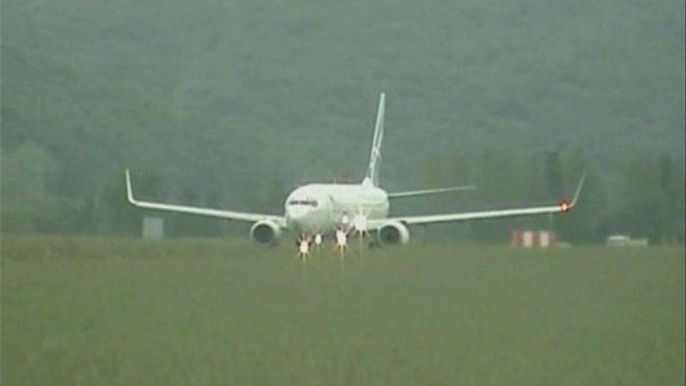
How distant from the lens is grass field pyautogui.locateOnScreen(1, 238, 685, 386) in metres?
5.65

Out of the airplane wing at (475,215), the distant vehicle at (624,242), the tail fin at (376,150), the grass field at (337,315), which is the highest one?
the tail fin at (376,150)

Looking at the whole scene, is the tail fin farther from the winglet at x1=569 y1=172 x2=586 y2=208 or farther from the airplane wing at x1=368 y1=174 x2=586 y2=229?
the winglet at x1=569 y1=172 x2=586 y2=208

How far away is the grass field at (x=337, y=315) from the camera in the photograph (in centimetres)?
565

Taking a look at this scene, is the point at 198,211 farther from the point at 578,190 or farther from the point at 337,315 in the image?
the point at 578,190

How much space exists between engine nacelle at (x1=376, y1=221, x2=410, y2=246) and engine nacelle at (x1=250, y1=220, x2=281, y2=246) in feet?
1.36

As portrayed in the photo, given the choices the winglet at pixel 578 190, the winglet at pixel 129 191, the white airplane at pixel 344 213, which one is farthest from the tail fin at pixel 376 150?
the winglet at pixel 129 191

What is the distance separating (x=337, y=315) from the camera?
20.0 feet

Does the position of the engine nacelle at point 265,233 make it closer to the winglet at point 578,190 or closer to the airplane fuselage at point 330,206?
the airplane fuselage at point 330,206

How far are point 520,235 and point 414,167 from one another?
0.50 meters

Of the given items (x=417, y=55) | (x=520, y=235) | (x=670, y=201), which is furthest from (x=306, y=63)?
(x=670, y=201)

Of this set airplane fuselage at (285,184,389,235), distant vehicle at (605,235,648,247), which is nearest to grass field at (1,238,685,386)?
distant vehicle at (605,235,648,247)

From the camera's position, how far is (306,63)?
619 centimetres

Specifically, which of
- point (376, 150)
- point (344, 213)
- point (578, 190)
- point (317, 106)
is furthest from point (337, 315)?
point (578, 190)

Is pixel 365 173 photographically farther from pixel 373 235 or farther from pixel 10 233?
pixel 10 233
